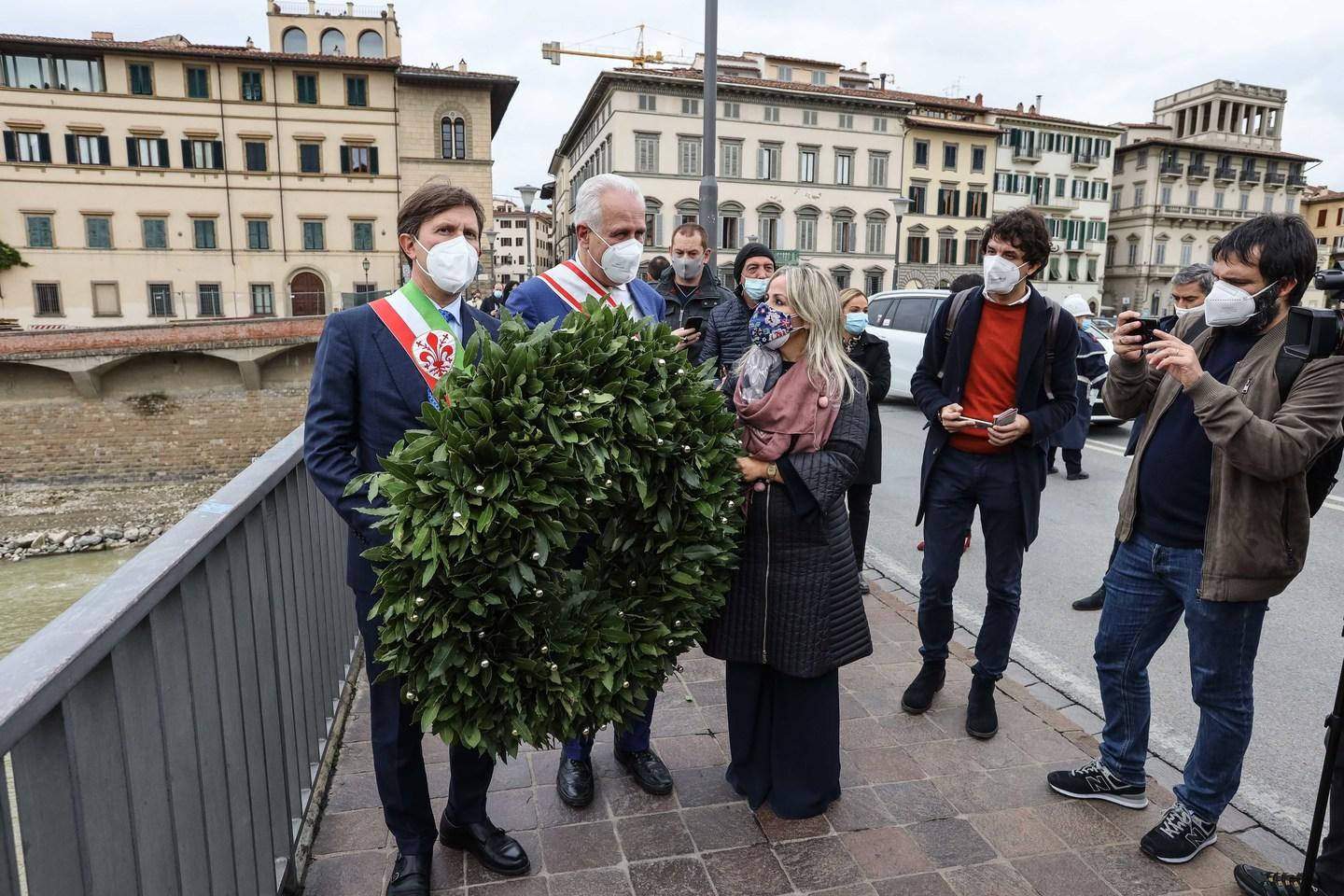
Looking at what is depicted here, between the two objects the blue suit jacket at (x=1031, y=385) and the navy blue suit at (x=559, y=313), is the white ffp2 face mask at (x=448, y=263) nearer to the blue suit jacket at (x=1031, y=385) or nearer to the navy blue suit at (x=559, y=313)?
the navy blue suit at (x=559, y=313)

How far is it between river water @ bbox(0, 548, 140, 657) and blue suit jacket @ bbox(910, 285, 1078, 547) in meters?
18.6

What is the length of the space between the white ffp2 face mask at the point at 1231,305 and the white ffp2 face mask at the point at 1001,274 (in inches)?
37.5

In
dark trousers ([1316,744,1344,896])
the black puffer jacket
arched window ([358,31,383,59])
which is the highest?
arched window ([358,31,383,59])

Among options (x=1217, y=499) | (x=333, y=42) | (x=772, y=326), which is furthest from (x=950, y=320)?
(x=333, y=42)

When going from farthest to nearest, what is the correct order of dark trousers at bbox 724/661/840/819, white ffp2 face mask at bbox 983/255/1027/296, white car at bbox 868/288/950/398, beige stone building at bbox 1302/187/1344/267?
beige stone building at bbox 1302/187/1344/267
white car at bbox 868/288/950/398
white ffp2 face mask at bbox 983/255/1027/296
dark trousers at bbox 724/661/840/819

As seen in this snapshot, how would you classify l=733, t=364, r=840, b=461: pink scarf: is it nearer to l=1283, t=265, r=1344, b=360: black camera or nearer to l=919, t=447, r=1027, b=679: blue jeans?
l=919, t=447, r=1027, b=679: blue jeans

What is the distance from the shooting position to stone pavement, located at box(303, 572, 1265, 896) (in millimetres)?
2814

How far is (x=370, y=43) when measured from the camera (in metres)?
44.7

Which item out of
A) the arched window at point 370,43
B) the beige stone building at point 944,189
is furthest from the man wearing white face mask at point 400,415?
the beige stone building at point 944,189

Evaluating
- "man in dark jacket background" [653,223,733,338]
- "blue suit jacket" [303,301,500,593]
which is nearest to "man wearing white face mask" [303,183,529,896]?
"blue suit jacket" [303,301,500,593]

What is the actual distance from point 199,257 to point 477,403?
4594 cm

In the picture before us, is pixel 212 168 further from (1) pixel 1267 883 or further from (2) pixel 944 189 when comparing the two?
(1) pixel 1267 883

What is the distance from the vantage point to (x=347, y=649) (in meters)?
4.22

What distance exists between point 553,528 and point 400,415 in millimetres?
670
